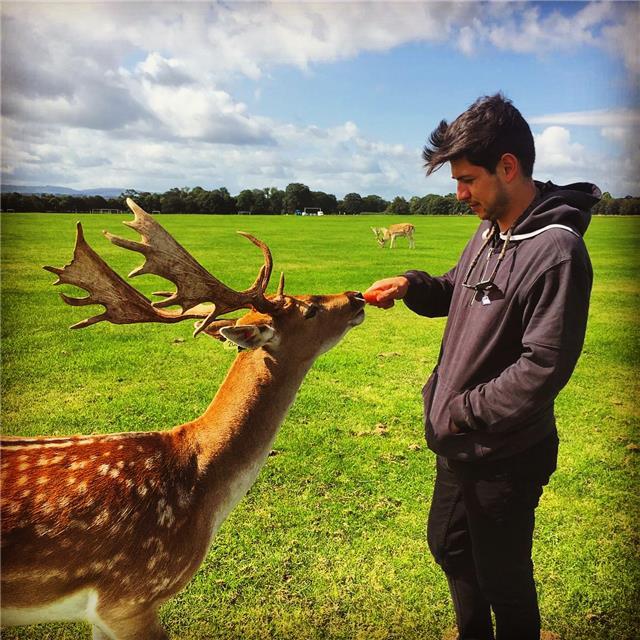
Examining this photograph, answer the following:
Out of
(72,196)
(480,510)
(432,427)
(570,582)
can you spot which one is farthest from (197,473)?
(72,196)

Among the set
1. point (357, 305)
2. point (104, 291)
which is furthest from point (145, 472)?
point (357, 305)

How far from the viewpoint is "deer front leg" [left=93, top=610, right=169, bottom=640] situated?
2491 mm

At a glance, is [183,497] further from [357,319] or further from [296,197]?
[296,197]

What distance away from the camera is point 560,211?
2.31 m

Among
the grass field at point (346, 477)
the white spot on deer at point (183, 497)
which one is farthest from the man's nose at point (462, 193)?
the grass field at point (346, 477)

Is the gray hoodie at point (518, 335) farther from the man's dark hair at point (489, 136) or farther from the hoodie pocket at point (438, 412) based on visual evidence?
the man's dark hair at point (489, 136)

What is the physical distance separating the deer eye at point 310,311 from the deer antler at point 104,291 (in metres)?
0.68

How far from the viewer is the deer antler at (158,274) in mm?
2824

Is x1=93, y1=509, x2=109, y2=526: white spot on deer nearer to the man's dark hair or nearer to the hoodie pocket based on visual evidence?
the hoodie pocket

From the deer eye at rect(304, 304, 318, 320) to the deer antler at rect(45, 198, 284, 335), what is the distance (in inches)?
6.7

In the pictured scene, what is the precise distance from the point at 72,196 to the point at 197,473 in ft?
193

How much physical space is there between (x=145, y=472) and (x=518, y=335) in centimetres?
181

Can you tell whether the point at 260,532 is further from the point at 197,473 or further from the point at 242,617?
the point at 197,473

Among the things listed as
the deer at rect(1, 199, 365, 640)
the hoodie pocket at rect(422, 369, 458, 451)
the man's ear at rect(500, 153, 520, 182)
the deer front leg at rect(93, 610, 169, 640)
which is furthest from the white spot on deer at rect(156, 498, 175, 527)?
the man's ear at rect(500, 153, 520, 182)
